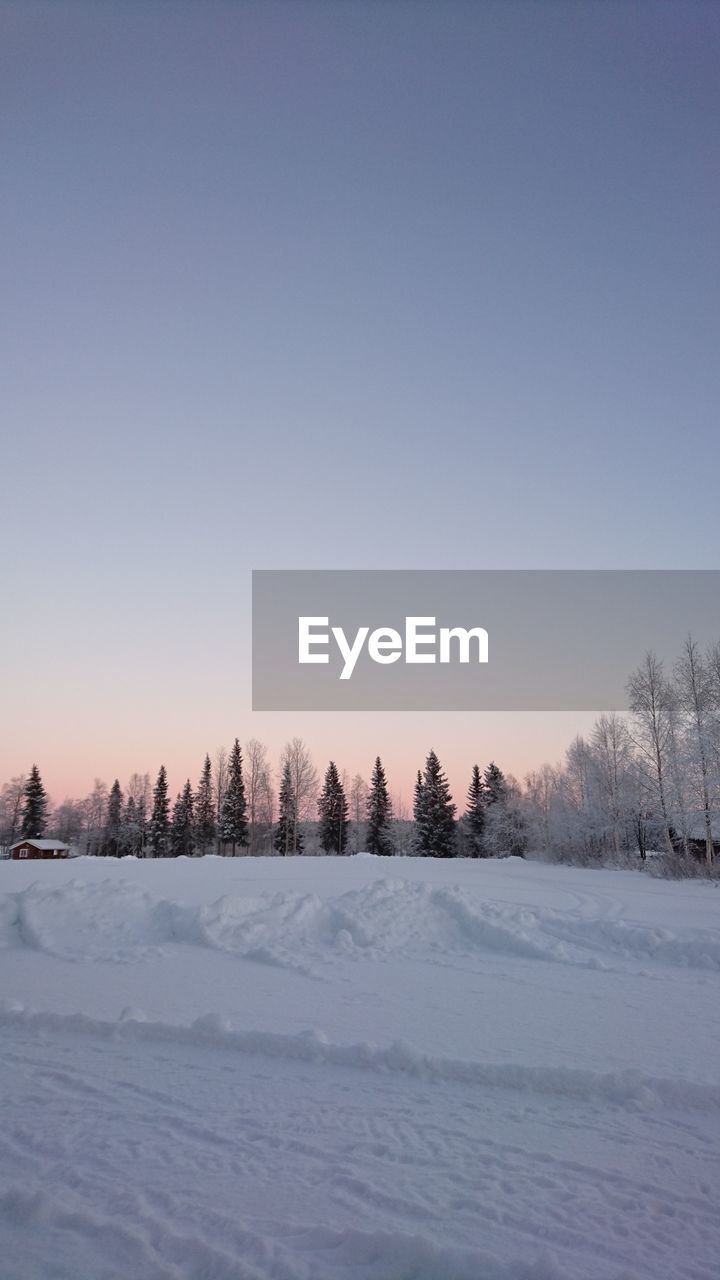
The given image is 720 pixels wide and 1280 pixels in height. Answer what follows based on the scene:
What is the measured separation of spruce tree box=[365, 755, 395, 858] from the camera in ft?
163

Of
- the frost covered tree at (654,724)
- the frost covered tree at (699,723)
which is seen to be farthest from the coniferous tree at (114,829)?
the frost covered tree at (699,723)

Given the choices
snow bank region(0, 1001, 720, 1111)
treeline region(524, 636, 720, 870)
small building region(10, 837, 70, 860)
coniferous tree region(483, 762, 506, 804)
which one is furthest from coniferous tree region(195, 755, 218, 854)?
snow bank region(0, 1001, 720, 1111)

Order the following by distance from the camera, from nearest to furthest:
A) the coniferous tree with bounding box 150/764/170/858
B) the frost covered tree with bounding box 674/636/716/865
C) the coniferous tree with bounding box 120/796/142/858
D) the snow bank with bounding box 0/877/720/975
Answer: the snow bank with bounding box 0/877/720/975
the frost covered tree with bounding box 674/636/716/865
the coniferous tree with bounding box 150/764/170/858
the coniferous tree with bounding box 120/796/142/858

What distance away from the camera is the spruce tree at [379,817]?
4962cm

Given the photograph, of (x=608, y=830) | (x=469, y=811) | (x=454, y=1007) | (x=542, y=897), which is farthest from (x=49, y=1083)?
(x=469, y=811)

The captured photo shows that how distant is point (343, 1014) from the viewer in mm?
5203

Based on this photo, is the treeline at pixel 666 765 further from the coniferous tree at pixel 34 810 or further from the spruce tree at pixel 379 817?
the coniferous tree at pixel 34 810

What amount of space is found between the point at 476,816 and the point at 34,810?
116 feet

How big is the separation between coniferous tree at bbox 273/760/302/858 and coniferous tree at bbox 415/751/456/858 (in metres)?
9.50

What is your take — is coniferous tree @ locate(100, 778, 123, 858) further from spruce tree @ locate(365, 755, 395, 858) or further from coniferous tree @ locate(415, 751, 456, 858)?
coniferous tree @ locate(415, 751, 456, 858)

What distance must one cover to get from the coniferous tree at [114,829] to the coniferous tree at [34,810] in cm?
724

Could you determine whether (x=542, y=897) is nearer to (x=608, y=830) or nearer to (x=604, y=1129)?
(x=604, y=1129)

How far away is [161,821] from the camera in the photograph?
54406 mm

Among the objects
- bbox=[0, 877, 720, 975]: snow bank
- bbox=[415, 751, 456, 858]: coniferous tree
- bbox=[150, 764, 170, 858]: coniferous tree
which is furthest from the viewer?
bbox=[150, 764, 170, 858]: coniferous tree
